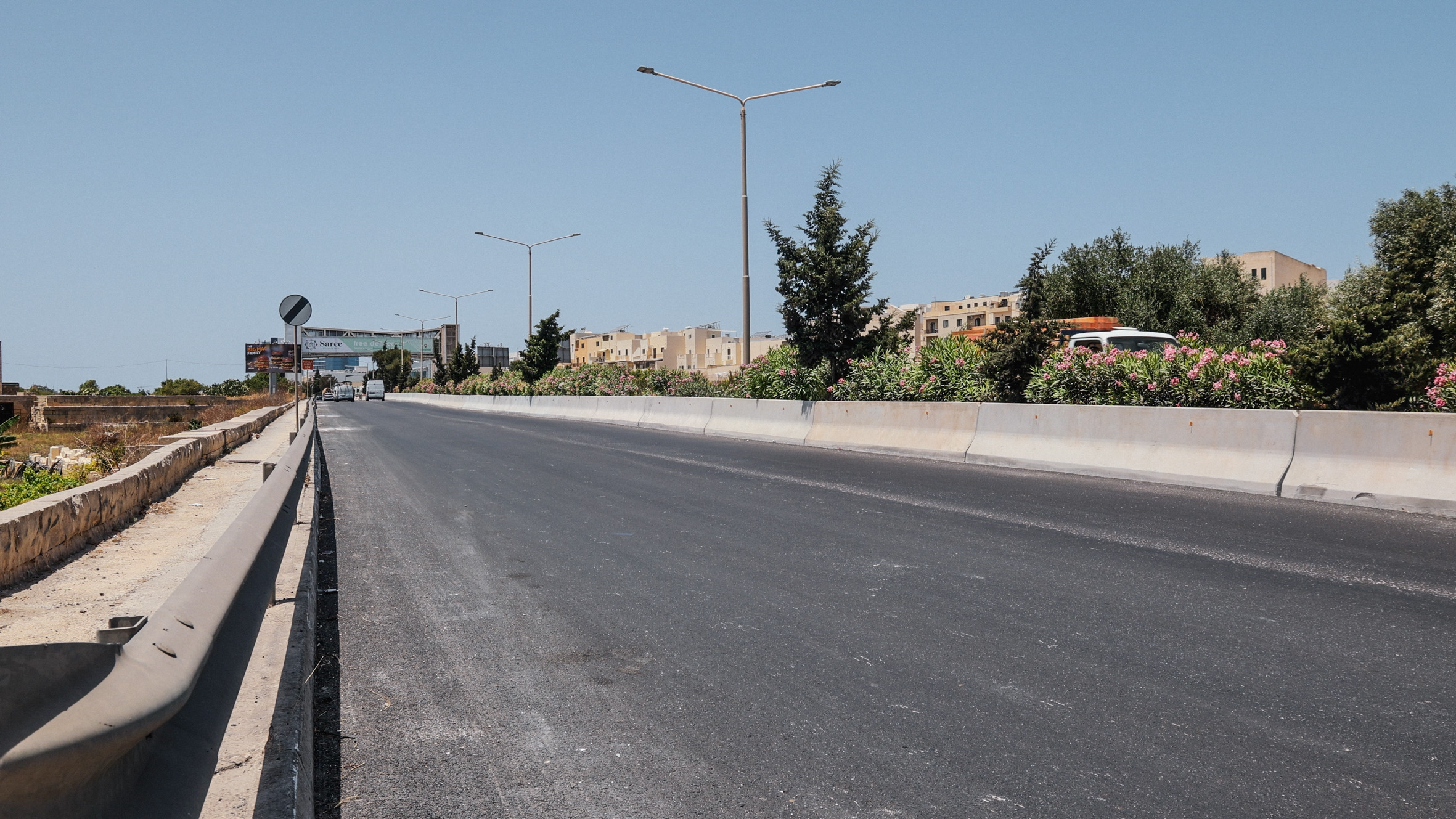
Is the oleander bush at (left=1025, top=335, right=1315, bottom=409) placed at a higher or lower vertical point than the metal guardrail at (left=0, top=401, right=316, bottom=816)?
higher

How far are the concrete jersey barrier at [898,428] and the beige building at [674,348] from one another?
117m

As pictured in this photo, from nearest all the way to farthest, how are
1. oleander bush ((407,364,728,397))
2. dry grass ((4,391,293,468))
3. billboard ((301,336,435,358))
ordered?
dry grass ((4,391,293,468)) < oleander bush ((407,364,728,397)) < billboard ((301,336,435,358))

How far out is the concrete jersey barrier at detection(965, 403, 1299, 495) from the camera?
1050 centimetres

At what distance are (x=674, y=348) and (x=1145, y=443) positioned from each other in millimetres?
157095

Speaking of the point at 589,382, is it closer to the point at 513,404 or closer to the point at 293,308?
the point at 513,404

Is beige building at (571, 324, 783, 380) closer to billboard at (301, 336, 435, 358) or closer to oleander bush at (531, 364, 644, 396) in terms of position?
billboard at (301, 336, 435, 358)

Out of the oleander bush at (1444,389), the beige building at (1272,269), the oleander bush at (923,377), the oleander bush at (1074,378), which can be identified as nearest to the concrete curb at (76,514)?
the oleander bush at (1074,378)

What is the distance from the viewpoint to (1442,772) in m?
3.31

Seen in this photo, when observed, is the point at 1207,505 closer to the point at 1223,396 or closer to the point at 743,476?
the point at 1223,396

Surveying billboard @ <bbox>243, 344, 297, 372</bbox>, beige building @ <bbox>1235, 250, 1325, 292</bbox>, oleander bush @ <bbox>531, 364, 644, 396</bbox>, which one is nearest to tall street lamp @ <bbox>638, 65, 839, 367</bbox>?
oleander bush @ <bbox>531, 364, 644, 396</bbox>

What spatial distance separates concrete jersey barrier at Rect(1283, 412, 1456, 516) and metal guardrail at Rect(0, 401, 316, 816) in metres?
10.0

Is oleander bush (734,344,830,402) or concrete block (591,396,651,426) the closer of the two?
oleander bush (734,344,830,402)

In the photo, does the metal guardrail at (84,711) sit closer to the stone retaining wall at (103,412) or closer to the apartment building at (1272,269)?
the stone retaining wall at (103,412)

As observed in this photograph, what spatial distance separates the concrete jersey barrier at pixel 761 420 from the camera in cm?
2025
